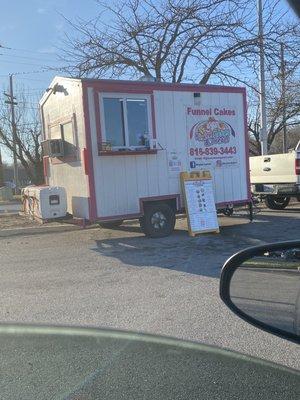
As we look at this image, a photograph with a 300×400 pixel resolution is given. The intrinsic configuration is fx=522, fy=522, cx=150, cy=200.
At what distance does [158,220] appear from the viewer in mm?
10656

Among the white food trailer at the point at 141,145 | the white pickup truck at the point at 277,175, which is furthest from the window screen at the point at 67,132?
the white pickup truck at the point at 277,175

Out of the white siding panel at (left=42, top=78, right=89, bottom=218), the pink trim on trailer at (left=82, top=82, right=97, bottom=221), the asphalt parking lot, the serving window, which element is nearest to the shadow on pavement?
the asphalt parking lot

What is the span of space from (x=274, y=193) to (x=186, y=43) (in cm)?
535

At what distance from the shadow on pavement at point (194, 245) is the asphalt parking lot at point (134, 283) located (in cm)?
2

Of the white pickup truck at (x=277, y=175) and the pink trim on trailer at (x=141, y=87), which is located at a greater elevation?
the pink trim on trailer at (x=141, y=87)

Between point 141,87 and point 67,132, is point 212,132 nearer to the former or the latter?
point 141,87

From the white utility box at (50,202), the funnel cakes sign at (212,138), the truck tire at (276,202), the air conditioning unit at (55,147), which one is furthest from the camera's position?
the truck tire at (276,202)

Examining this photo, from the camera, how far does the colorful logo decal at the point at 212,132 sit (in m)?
11.1

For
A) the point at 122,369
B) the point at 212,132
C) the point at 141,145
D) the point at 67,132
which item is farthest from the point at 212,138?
the point at 122,369

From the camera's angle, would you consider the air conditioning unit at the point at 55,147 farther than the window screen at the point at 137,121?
Yes

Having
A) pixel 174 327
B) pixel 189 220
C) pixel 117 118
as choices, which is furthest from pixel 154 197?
pixel 174 327

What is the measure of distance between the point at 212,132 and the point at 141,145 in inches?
72.4

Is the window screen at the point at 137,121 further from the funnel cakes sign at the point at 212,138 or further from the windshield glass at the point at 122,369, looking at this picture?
the windshield glass at the point at 122,369

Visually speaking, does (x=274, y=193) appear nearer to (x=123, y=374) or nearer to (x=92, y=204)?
(x=92, y=204)
